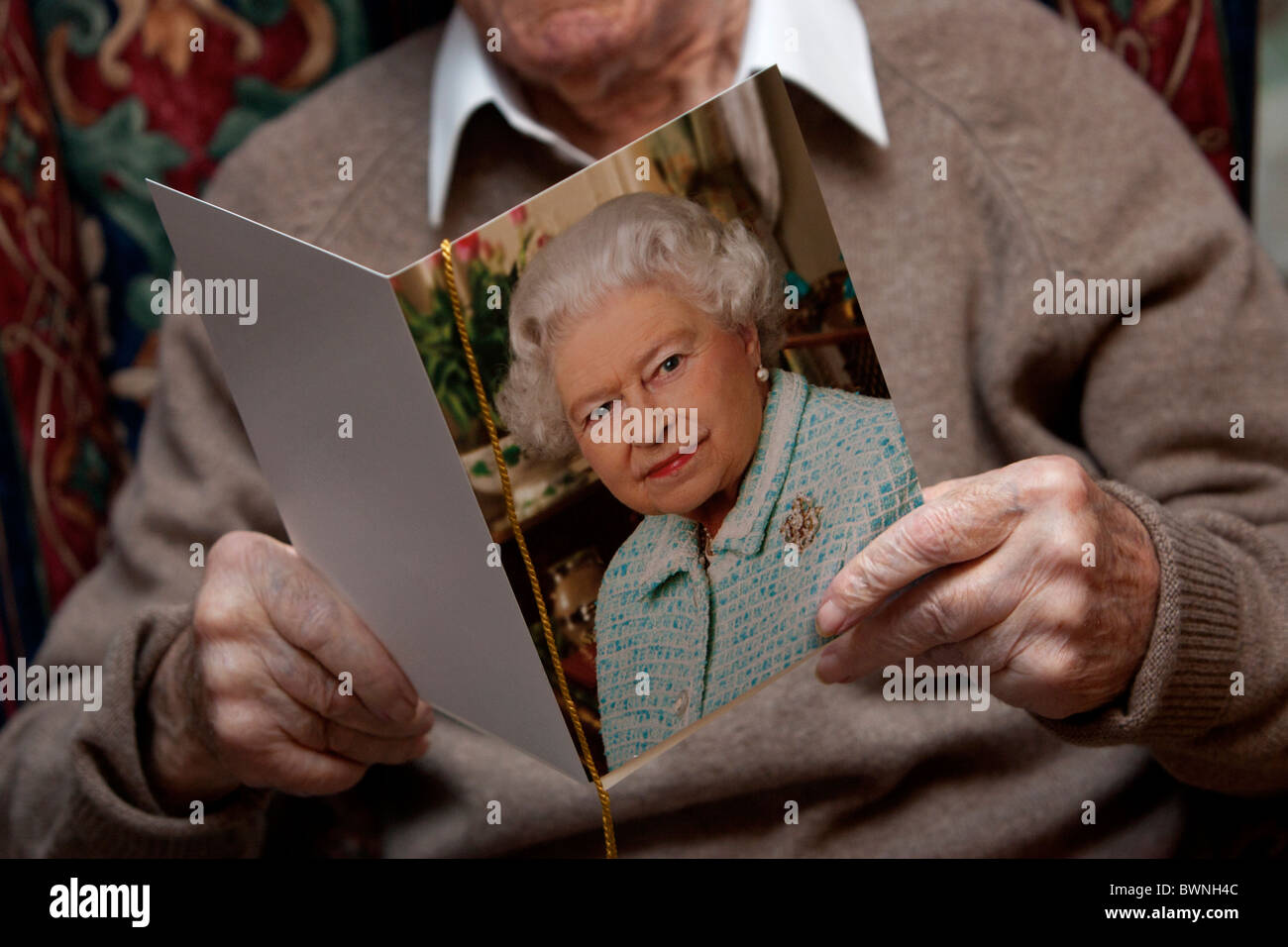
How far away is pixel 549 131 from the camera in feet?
2.94

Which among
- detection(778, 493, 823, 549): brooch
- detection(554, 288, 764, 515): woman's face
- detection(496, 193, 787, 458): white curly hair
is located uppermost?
detection(496, 193, 787, 458): white curly hair

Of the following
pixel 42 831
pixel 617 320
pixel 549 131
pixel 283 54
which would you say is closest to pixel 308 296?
pixel 617 320

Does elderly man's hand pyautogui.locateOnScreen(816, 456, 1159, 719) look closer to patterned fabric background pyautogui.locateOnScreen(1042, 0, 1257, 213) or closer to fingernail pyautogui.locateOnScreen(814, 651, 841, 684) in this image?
fingernail pyautogui.locateOnScreen(814, 651, 841, 684)

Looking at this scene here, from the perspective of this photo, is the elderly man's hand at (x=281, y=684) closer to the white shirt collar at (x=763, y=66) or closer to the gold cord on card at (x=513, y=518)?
the gold cord on card at (x=513, y=518)

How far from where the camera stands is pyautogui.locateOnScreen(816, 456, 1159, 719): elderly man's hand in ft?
1.92

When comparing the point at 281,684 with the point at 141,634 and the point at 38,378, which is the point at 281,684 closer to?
the point at 141,634

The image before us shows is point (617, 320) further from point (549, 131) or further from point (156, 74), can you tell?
point (156, 74)

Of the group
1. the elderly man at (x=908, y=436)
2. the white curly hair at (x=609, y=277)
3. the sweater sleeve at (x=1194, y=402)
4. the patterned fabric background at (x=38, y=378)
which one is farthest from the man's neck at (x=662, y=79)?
the patterned fabric background at (x=38, y=378)

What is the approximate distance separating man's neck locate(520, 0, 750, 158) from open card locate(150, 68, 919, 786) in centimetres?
37

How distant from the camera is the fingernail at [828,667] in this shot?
0.65 m

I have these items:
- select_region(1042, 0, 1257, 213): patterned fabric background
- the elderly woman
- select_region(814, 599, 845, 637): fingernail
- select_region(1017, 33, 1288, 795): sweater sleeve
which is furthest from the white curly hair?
select_region(1042, 0, 1257, 213): patterned fabric background

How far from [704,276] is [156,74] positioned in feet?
2.56

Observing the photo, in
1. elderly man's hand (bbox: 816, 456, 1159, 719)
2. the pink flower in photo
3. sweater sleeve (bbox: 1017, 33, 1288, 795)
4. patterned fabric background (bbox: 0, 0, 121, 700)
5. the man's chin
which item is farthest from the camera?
patterned fabric background (bbox: 0, 0, 121, 700)

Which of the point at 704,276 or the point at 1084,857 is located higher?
the point at 704,276
